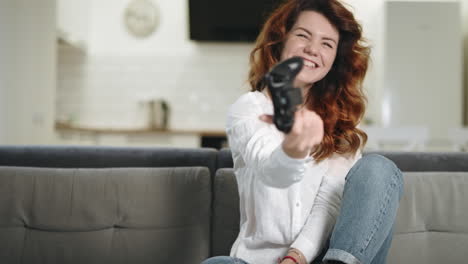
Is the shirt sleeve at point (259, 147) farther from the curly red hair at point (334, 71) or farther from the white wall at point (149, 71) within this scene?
the white wall at point (149, 71)

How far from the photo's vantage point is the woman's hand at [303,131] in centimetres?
65

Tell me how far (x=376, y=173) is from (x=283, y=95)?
0.40 m

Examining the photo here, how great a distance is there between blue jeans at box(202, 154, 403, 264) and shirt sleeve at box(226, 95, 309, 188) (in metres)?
0.19

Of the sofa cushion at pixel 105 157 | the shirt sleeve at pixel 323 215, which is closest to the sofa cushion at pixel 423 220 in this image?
the sofa cushion at pixel 105 157

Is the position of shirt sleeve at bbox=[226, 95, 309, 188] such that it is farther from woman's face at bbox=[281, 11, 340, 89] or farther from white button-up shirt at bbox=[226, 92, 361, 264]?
woman's face at bbox=[281, 11, 340, 89]

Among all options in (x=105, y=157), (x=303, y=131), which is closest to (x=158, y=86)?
(x=105, y=157)

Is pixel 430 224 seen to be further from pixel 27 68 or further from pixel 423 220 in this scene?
pixel 27 68

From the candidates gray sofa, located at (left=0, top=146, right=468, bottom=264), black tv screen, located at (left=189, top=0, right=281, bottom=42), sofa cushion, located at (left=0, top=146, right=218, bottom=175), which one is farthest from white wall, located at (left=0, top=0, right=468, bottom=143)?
gray sofa, located at (left=0, top=146, right=468, bottom=264)

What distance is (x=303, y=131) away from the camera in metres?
0.66

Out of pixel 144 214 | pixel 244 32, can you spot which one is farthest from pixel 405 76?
pixel 144 214

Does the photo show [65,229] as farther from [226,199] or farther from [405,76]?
[405,76]

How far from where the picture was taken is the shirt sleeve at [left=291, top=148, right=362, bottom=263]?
0.96 metres

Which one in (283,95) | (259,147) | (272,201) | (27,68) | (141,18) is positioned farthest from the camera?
(141,18)

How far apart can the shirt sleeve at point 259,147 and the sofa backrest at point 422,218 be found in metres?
0.31
